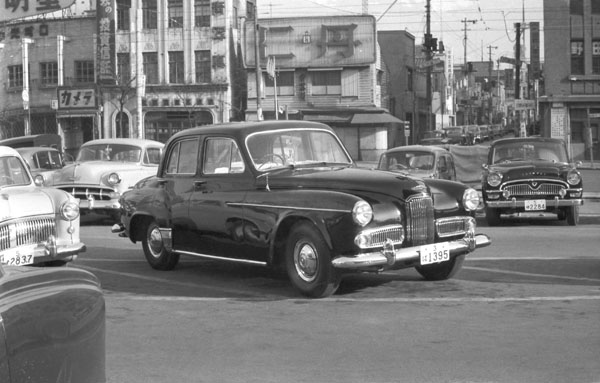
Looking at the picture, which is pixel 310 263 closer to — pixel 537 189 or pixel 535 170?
pixel 537 189

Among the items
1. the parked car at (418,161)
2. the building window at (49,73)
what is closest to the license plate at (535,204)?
the parked car at (418,161)

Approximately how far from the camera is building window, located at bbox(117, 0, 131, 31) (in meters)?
54.3

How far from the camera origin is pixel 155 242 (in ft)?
36.0

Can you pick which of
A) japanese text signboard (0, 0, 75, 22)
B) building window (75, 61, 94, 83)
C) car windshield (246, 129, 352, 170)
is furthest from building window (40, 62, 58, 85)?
japanese text signboard (0, 0, 75, 22)

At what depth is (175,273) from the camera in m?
10.9

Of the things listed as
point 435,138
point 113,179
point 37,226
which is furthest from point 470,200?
point 435,138

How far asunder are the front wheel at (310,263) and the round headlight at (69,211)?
290 cm

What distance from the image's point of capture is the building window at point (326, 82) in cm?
5331

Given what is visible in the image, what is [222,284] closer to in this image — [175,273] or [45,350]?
[175,273]

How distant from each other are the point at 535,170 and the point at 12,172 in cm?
992

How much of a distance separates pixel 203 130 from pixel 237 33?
44.9 metres

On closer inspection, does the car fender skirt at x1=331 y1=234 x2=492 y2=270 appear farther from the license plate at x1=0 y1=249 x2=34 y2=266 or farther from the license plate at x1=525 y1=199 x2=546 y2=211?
the license plate at x1=525 y1=199 x2=546 y2=211

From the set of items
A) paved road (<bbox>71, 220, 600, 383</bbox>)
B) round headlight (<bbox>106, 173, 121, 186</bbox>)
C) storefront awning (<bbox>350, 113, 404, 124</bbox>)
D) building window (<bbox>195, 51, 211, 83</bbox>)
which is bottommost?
paved road (<bbox>71, 220, 600, 383</bbox>)

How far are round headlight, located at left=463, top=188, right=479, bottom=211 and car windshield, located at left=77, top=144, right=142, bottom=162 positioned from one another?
10162mm
